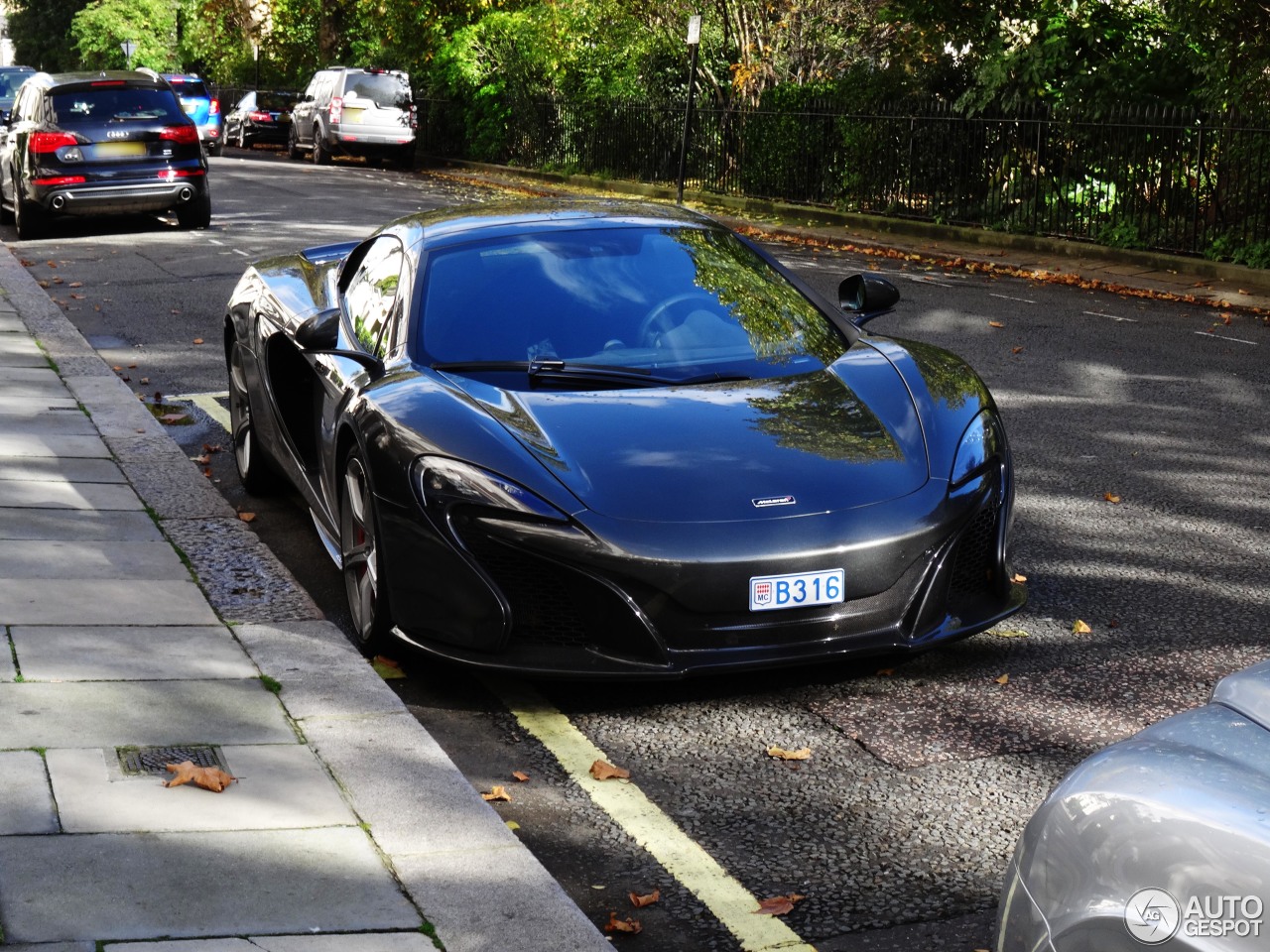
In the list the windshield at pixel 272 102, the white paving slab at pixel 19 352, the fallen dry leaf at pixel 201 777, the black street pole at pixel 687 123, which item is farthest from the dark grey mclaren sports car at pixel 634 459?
the windshield at pixel 272 102

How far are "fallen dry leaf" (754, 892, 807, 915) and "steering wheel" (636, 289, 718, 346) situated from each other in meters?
2.52

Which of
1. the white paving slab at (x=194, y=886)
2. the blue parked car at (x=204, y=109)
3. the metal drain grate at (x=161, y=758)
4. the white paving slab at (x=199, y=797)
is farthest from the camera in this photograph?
the blue parked car at (x=204, y=109)

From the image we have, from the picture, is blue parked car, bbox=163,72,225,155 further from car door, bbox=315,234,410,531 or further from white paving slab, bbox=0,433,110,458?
car door, bbox=315,234,410,531

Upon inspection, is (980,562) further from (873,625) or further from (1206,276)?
(1206,276)

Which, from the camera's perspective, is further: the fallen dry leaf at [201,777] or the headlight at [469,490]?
the headlight at [469,490]

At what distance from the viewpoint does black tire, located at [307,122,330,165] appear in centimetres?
3788

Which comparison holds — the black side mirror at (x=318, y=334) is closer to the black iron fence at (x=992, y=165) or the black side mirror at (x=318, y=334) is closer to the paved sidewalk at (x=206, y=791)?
the paved sidewalk at (x=206, y=791)

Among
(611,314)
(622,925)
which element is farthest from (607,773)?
(611,314)

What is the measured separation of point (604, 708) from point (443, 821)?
113cm

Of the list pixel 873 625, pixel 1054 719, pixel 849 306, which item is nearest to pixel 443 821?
pixel 873 625

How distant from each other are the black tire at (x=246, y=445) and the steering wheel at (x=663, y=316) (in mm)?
2279

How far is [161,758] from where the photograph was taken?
170 inches

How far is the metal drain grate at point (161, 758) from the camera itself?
13.9 ft

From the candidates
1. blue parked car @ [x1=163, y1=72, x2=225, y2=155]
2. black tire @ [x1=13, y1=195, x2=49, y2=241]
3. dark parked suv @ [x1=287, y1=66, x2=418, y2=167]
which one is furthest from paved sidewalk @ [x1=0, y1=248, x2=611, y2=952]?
blue parked car @ [x1=163, y1=72, x2=225, y2=155]
